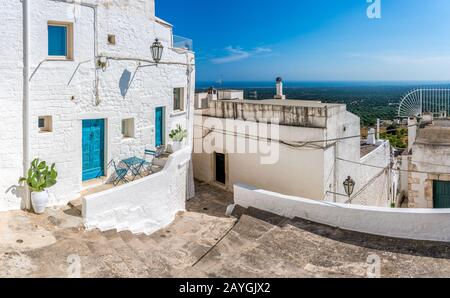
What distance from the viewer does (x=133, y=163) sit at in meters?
12.9

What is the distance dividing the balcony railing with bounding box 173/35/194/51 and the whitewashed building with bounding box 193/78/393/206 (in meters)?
2.79

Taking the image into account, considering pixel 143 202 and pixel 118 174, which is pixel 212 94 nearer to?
pixel 118 174

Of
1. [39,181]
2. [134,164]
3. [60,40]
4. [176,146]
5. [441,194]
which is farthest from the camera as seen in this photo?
[176,146]

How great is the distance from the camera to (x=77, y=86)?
11.2 m

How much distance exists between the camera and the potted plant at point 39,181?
9.95m

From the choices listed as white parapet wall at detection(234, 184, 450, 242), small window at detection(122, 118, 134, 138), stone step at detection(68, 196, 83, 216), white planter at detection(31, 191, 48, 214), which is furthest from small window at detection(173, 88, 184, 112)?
white planter at detection(31, 191, 48, 214)

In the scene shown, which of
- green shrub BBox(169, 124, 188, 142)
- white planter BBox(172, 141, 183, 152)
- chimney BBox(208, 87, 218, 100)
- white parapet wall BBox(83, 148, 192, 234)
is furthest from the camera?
chimney BBox(208, 87, 218, 100)

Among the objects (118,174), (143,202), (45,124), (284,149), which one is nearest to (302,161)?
(284,149)

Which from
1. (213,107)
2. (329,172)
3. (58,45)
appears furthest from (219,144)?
(58,45)

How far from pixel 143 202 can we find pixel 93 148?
251 centimetres

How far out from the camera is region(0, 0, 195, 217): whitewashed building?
9.88 meters

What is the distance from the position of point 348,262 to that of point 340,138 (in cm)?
749

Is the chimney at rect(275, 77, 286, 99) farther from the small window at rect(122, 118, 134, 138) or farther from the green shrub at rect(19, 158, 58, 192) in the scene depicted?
the green shrub at rect(19, 158, 58, 192)

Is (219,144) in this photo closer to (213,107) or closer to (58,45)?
(213,107)
